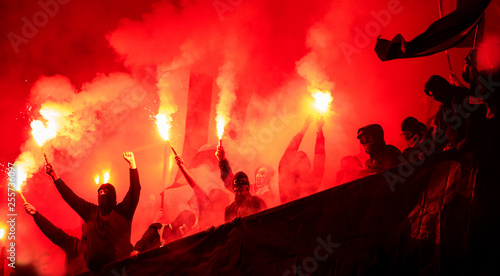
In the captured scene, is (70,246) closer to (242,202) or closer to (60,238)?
(60,238)

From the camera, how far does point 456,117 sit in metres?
4.06

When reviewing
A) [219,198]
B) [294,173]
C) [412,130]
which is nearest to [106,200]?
[219,198]

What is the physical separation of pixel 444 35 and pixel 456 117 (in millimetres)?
677

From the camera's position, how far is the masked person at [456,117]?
3875mm

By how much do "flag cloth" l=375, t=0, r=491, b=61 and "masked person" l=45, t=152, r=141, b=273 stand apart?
10.2 ft

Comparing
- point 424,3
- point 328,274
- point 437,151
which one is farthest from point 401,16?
point 328,274

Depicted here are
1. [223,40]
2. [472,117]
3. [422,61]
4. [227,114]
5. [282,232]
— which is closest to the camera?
[472,117]

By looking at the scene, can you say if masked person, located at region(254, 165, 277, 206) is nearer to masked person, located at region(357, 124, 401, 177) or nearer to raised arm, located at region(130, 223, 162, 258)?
raised arm, located at region(130, 223, 162, 258)

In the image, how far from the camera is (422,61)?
7.30 m

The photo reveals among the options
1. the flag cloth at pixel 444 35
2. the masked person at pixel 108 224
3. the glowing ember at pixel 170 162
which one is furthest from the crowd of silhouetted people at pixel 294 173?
the glowing ember at pixel 170 162

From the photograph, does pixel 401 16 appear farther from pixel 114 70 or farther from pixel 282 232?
pixel 114 70

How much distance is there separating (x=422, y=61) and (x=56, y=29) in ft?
24.4

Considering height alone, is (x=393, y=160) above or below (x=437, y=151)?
above

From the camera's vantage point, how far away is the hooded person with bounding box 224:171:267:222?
5387mm
